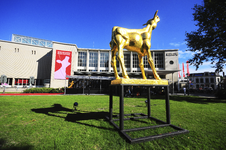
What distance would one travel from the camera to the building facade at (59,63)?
29.0 metres

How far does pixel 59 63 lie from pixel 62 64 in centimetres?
78

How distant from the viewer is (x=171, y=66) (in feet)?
113

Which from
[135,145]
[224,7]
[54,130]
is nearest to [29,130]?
[54,130]

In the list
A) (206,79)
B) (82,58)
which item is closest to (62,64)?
(82,58)

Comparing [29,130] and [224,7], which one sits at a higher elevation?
[224,7]

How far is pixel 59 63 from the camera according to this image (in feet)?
95.7

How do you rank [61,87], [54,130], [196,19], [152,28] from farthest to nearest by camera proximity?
[61,87] → [196,19] → [152,28] → [54,130]

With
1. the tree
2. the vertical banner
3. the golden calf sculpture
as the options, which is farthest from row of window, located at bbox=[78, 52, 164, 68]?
the golden calf sculpture

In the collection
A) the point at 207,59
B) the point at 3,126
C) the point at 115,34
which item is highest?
the point at 207,59

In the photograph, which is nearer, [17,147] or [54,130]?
[17,147]

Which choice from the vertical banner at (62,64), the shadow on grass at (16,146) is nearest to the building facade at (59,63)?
the vertical banner at (62,64)

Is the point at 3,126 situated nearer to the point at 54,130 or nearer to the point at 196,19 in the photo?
the point at 54,130

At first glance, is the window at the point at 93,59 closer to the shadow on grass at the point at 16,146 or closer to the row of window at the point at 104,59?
the row of window at the point at 104,59

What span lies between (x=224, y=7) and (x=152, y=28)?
14.1 m
